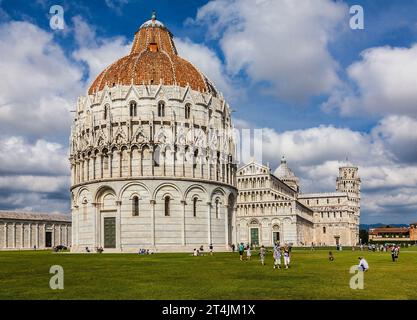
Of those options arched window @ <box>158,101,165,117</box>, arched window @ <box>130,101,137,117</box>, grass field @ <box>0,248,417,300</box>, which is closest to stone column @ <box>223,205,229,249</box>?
arched window @ <box>158,101,165,117</box>

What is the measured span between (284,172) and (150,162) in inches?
4605

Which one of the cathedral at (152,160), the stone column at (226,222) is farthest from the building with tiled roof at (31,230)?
the stone column at (226,222)

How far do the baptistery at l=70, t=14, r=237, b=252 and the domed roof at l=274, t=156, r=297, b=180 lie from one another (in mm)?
104767

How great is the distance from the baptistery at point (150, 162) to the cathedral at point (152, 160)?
0.12 m

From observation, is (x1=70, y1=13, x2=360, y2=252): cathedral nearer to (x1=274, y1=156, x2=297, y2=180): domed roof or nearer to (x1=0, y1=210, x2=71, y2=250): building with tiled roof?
(x1=0, y1=210, x2=71, y2=250): building with tiled roof

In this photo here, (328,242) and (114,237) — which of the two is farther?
(328,242)

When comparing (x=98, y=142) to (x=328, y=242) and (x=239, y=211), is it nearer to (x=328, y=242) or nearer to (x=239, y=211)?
(x=239, y=211)

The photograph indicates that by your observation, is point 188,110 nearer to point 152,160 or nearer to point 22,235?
point 152,160

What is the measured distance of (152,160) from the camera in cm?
6656

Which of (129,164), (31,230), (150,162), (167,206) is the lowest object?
(31,230)

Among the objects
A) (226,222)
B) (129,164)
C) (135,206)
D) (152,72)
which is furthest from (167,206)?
(152,72)
